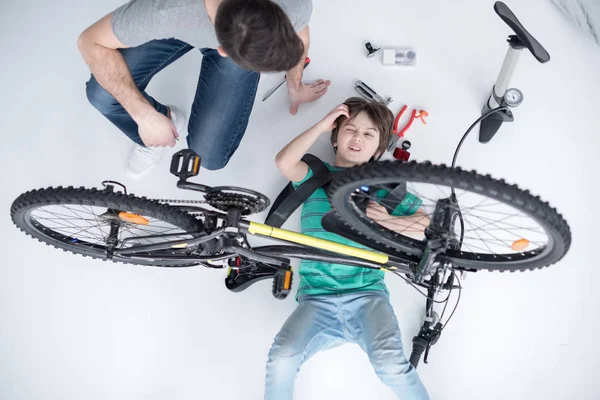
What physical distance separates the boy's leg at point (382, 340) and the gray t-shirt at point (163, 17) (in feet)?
2.72

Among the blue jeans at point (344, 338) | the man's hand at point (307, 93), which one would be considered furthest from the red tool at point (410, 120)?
the blue jeans at point (344, 338)

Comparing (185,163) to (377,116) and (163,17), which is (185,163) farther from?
(377,116)

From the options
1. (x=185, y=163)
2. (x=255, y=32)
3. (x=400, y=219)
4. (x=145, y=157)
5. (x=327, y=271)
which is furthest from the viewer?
(x=145, y=157)

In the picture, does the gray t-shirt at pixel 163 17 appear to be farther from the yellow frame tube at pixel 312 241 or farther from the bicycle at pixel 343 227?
the yellow frame tube at pixel 312 241

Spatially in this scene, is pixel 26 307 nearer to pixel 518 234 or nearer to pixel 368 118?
pixel 368 118

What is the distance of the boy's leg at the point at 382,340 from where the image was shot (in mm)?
1499

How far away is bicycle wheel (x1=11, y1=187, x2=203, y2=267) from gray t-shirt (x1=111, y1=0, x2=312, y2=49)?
404 mm

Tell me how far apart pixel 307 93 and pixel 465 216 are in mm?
664

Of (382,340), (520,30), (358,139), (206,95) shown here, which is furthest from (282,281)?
(520,30)

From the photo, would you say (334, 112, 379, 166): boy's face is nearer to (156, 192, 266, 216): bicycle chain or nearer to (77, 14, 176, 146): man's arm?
(156, 192, 266, 216): bicycle chain

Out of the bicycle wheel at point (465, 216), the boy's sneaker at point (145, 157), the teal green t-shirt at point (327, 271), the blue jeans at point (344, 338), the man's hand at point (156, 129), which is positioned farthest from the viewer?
the boy's sneaker at point (145, 157)

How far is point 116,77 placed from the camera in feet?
4.53

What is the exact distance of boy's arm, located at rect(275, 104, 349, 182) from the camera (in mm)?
1449

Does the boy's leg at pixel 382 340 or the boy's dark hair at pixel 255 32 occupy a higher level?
the boy's dark hair at pixel 255 32
